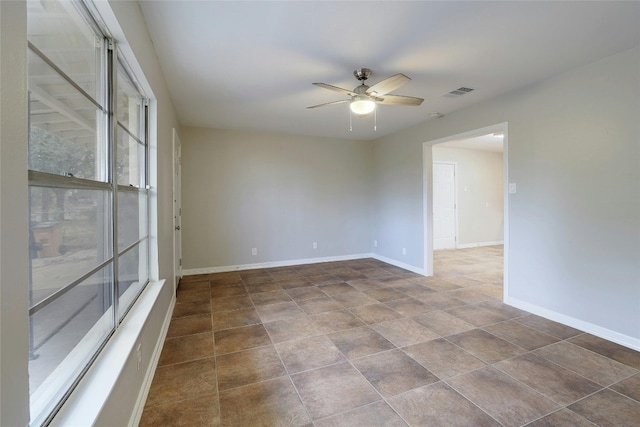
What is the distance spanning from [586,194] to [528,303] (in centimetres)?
135

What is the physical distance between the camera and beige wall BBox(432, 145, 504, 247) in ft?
24.4

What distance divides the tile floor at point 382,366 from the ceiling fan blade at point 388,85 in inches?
90.3

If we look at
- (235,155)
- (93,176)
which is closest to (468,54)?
(93,176)

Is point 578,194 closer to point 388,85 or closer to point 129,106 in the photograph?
point 388,85

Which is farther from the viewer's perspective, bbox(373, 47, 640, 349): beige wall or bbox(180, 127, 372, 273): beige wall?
bbox(180, 127, 372, 273): beige wall

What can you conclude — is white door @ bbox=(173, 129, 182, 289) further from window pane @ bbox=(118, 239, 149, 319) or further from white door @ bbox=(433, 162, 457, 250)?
white door @ bbox=(433, 162, 457, 250)

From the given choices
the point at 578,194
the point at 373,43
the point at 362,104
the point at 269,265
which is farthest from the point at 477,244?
the point at 373,43

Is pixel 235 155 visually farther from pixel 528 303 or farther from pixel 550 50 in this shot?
pixel 528 303

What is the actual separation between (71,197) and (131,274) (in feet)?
3.67

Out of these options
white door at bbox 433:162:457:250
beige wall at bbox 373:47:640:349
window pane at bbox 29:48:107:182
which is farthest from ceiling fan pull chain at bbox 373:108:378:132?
window pane at bbox 29:48:107:182

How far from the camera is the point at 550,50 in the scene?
2475mm

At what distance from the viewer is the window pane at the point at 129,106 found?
1782 millimetres

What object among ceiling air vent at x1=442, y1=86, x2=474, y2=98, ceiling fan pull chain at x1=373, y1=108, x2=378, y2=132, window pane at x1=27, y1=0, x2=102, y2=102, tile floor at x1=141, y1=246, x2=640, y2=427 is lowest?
tile floor at x1=141, y1=246, x2=640, y2=427

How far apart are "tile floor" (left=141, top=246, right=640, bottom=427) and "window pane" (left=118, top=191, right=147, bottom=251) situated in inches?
40.2
